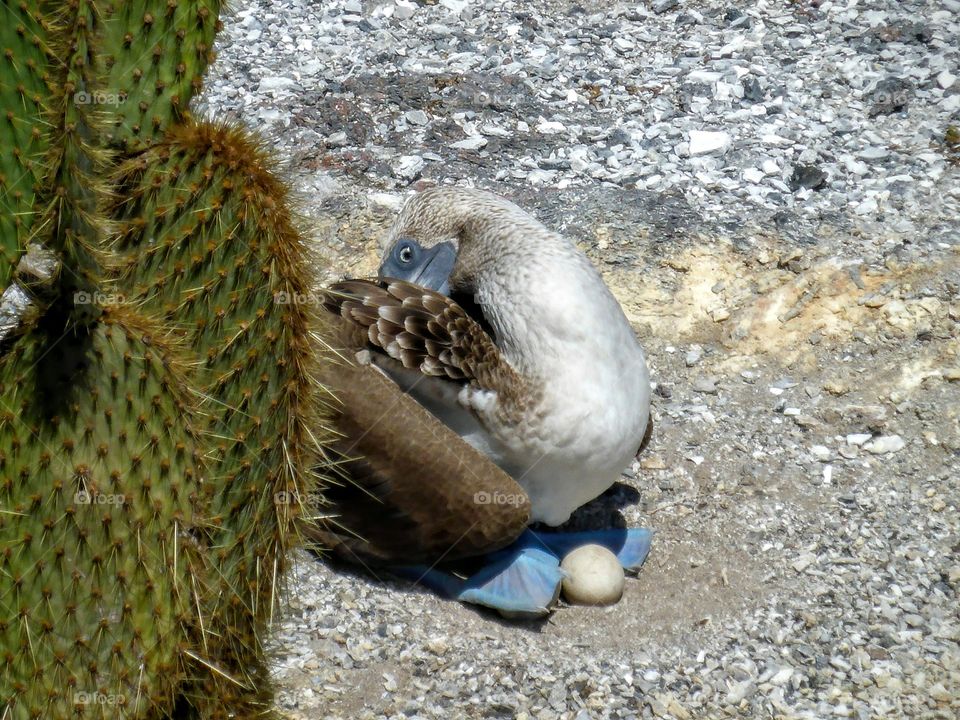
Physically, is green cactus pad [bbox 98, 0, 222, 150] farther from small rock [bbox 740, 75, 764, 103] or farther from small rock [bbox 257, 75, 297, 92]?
small rock [bbox 740, 75, 764, 103]

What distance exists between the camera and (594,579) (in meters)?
4.73

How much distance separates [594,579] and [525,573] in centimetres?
30

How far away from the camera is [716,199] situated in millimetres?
6609

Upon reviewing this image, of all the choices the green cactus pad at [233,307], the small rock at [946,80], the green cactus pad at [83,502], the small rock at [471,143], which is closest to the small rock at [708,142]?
the small rock at [471,143]

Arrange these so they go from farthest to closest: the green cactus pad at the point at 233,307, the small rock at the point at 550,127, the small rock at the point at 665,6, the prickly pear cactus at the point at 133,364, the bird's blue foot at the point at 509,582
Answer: the small rock at the point at 665,6
the small rock at the point at 550,127
the bird's blue foot at the point at 509,582
the green cactus pad at the point at 233,307
the prickly pear cactus at the point at 133,364

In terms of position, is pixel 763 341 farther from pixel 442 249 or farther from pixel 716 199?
pixel 442 249

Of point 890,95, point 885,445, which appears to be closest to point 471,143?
point 890,95

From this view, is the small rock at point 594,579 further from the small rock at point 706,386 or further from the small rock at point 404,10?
the small rock at point 404,10

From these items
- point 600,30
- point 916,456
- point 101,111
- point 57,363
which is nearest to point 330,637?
point 57,363

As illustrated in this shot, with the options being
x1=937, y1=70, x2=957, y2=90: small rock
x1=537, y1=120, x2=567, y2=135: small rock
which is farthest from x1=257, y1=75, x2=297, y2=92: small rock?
x1=937, y1=70, x2=957, y2=90: small rock

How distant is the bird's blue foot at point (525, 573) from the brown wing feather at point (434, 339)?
0.68 metres

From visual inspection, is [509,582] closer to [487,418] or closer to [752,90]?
[487,418]

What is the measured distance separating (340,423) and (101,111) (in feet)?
5.53

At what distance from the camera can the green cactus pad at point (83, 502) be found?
3.15 meters
